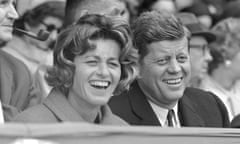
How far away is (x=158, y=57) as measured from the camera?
498 cm

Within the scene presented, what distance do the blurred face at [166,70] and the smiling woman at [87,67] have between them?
539 millimetres

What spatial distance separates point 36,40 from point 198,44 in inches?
61.2

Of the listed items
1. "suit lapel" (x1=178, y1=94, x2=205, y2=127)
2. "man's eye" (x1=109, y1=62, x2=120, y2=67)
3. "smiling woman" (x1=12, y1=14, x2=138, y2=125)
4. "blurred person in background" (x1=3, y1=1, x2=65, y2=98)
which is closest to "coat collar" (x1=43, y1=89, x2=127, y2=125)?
"smiling woman" (x1=12, y1=14, x2=138, y2=125)

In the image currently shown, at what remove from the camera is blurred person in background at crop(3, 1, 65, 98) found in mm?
6148

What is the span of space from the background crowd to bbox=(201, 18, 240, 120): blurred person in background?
792 mm

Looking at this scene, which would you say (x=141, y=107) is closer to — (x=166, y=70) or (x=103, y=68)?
(x=166, y=70)

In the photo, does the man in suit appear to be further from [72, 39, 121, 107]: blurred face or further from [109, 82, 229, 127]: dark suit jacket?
[72, 39, 121, 107]: blurred face

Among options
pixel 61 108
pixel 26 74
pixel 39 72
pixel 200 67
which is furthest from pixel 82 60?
pixel 200 67

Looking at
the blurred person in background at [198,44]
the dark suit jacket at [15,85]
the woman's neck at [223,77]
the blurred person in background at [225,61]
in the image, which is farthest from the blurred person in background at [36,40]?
the woman's neck at [223,77]

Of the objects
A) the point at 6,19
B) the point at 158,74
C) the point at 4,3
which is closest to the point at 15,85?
the point at 6,19

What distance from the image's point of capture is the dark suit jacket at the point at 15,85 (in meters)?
5.07

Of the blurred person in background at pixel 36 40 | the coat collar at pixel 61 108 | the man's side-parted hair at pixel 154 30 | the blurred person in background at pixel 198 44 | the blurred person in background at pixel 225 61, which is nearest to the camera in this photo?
the coat collar at pixel 61 108

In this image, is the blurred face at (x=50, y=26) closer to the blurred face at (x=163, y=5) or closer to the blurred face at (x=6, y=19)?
the blurred face at (x=6, y=19)

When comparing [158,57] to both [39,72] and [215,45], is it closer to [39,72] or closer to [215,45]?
[39,72]
